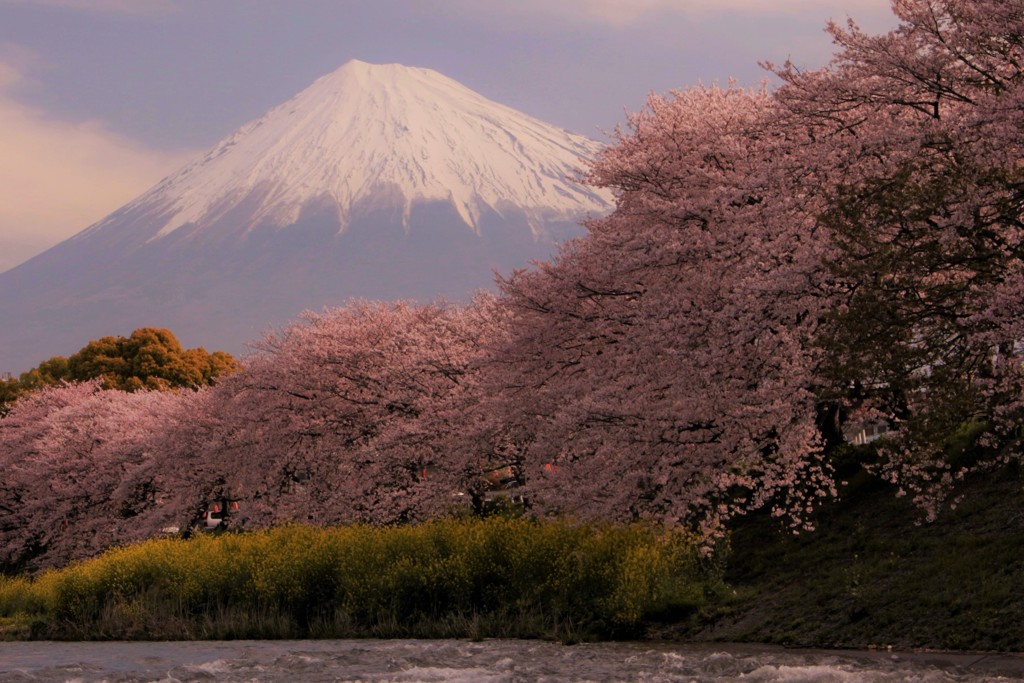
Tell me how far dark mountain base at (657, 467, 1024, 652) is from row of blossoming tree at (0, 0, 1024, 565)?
0.94 m

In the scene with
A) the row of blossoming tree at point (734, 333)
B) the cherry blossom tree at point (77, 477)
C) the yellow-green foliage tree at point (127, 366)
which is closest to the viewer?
the row of blossoming tree at point (734, 333)

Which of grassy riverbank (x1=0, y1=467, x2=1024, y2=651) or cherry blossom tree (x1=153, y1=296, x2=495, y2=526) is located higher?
cherry blossom tree (x1=153, y1=296, x2=495, y2=526)

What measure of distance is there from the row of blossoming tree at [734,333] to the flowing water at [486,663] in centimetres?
350

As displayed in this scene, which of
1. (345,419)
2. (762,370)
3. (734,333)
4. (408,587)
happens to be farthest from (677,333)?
(345,419)

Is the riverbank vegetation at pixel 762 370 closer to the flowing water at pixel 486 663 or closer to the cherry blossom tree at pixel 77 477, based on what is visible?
the flowing water at pixel 486 663

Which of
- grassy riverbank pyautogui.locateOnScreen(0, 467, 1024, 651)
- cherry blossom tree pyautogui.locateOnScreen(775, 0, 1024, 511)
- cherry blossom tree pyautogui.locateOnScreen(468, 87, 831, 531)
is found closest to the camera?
cherry blossom tree pyautogui.locateOnScreen(775, 0, 1024, 511)

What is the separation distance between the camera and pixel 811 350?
2116 centimetres

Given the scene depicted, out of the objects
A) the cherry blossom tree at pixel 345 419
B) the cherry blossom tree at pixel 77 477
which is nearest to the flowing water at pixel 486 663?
the cherry blossom tree at pixel 345 419

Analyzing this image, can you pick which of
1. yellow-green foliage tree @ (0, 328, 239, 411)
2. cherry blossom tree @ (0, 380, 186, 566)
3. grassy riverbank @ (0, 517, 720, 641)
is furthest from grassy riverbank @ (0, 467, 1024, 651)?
yellow-green foliage tree @ (0, 328, 239, 411)

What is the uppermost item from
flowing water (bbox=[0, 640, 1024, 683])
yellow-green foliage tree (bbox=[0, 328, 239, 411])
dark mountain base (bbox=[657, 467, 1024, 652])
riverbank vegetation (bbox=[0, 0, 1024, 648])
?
yellow-green foliage tree (bbox=[0, 328, 239, 411])

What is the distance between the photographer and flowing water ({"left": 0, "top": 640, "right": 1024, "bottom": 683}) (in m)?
17.2

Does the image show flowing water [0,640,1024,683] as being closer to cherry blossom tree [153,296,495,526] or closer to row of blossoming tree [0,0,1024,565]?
row of blossoming tree [0,0,1024,565]

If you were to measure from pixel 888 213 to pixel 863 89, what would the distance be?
458 centimetres

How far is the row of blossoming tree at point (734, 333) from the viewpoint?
18.1m
